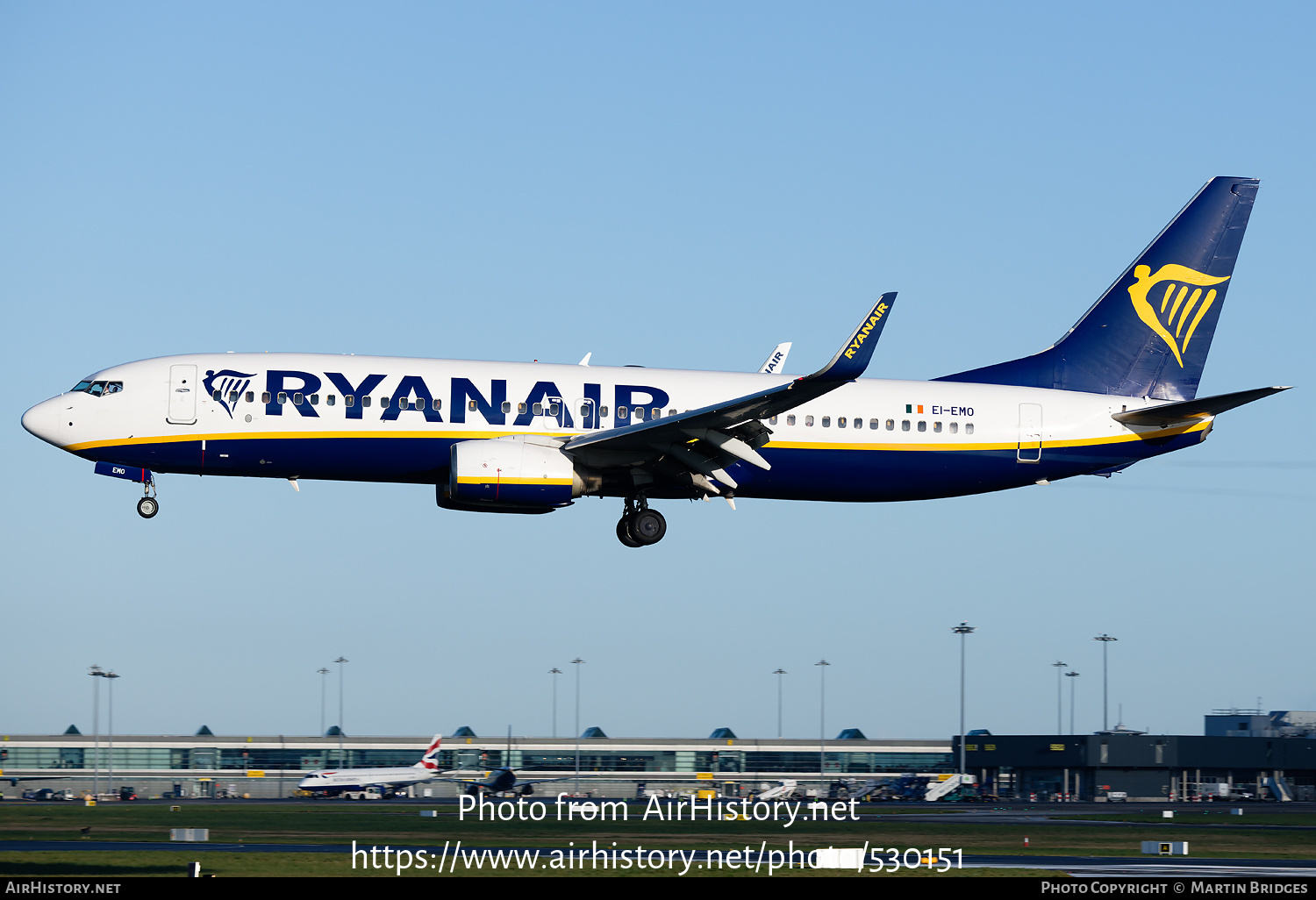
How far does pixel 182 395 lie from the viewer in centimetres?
3625

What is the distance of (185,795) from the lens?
84.8 meters

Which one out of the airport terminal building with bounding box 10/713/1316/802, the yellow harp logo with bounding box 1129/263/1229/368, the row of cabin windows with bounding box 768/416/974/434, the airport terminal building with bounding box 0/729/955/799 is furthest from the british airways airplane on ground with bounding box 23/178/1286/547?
the airport terminal building with bounding box 0/729/955/799

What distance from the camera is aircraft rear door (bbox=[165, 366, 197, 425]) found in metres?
36.0

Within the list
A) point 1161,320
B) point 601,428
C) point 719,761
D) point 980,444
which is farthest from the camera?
point 719,761

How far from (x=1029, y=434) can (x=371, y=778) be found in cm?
5563

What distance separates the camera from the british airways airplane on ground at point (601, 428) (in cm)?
3572

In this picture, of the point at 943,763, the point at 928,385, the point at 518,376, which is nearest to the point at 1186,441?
the point at 928,385

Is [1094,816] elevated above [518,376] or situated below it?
below

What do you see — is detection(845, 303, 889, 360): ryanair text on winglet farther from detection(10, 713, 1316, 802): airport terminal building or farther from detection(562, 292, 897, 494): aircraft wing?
detection(10, 713, 1316, 802): airport terminal building

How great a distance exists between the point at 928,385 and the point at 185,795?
202 ft

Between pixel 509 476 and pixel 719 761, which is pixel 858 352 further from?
pixel 719 761

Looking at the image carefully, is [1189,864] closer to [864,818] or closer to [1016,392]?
[1016,392]

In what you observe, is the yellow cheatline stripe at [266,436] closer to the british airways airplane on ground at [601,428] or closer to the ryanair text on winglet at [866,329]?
the british airways airplane on ground at [601,428]

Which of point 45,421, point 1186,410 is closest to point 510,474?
point 45,421
